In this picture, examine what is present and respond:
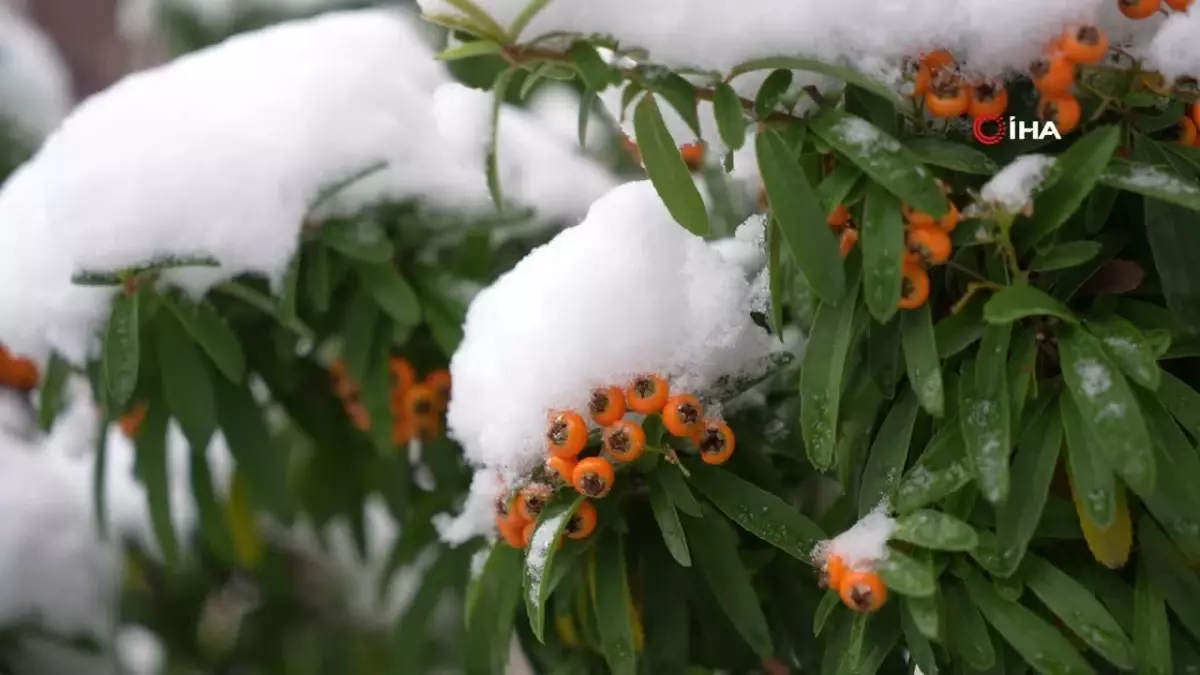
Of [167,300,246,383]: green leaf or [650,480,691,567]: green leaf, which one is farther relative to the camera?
[167,300,246,383]: green leaf

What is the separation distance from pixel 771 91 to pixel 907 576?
0.23 metres

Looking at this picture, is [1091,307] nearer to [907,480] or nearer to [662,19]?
[907,480]

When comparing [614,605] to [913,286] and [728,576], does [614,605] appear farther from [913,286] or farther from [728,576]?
[913,286]

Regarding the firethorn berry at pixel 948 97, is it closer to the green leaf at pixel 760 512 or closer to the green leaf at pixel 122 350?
the green leaf at pixel 760 512

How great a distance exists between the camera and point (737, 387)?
1.82 feet

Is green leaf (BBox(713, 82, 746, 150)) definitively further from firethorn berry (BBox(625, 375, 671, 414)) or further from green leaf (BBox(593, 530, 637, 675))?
green leaf (BBox(593, 530, 637, 675))

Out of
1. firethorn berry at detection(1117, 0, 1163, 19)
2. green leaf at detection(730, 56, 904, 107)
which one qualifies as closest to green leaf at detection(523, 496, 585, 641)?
green leaf at detection(730, 56, 904, 107)

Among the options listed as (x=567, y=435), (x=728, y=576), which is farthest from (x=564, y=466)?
(x=728, y=576)

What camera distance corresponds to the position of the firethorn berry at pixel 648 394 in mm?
500

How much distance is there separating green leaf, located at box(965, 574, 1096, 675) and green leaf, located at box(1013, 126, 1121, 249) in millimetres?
163

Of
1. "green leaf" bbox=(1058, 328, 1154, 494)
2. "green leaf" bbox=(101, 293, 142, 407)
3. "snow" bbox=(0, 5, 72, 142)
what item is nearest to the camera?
"green leaf" bbox=(1058, 328, 1154, 494)

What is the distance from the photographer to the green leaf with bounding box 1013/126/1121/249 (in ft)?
1.43

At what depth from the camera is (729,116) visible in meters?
0.47

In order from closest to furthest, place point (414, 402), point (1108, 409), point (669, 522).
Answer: point (1108, 409) → point (669, 522) → point (414, 402)
